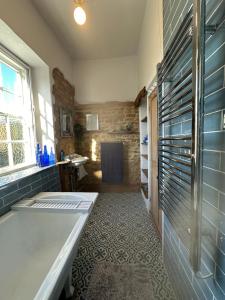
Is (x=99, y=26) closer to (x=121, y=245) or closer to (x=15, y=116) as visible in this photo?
(x=15, y=116)

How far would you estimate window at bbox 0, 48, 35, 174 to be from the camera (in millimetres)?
1887

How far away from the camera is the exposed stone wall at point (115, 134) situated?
3.63m

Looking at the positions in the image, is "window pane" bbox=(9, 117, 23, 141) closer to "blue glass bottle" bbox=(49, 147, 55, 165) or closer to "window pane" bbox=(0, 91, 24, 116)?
"window pane" bbox=(0, 91, 24, 116)

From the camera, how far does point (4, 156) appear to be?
1.88 metres

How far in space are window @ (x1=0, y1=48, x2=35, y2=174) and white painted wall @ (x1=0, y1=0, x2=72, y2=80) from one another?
327 millimetres

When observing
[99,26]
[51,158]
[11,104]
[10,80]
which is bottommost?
[51,158]

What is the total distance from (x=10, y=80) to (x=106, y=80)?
6.89ft

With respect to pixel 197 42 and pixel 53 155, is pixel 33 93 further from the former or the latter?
pixel 197 42

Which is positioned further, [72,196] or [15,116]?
[15,116]

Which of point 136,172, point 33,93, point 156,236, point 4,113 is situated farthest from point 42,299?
point 136,172

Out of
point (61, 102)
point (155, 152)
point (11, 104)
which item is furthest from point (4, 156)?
point (155, 152)

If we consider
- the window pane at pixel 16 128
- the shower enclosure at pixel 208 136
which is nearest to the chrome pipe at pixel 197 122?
the shower enclosure at pixel 208 136

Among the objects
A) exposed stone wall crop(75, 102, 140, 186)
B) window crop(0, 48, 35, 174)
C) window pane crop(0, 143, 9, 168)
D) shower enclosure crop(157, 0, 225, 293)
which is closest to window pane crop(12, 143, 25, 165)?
window crop(0, 48, 35, 174)

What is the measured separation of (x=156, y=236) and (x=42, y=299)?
171 cm
